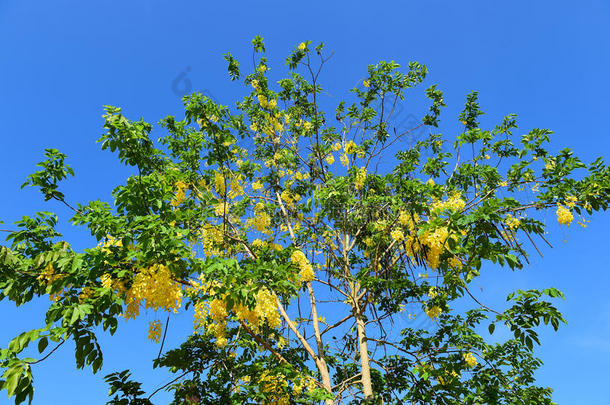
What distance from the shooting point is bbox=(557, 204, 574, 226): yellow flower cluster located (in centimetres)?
465

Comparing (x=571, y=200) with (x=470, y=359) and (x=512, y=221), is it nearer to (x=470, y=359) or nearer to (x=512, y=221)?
(x=512, y=221)

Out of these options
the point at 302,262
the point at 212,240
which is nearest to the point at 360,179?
the point at 302,262

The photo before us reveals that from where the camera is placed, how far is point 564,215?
4.68 meters

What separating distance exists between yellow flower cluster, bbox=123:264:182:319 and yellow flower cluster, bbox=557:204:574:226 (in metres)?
4.41

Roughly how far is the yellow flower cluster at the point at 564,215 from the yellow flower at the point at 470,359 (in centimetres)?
224

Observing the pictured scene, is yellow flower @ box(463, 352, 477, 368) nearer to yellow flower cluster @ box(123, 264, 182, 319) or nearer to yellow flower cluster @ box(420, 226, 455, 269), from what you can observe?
yellow flower cluster @ box(420, 226, 455, 269)

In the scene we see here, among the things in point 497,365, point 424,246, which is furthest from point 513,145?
point 497,365

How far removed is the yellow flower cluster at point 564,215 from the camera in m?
4.65

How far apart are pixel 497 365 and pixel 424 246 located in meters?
2.38

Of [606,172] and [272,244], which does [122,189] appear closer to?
[272,244]

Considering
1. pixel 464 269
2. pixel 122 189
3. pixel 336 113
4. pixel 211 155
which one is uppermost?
pixel 336 113

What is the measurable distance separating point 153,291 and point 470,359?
451cm

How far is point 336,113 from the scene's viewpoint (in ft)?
27.5

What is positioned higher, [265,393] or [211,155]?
[211,155]
